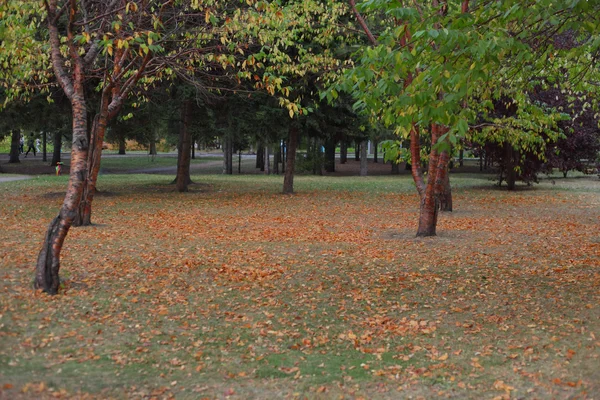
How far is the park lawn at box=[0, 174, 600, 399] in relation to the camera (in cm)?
550

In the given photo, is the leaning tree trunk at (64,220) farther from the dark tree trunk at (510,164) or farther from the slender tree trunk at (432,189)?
the dark tree trunk at (510,164)

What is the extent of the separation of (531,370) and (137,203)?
15995 millimetres

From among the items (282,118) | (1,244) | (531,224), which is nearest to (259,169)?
(282,118)

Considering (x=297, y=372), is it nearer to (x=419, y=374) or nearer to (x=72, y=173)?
(x=419, y=374)

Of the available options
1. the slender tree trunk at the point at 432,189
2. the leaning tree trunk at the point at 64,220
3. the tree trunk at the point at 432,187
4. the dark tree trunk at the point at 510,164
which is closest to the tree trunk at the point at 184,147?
the dark tree trunk at the point at 510,164

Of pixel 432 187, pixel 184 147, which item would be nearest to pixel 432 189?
pixel 432 187

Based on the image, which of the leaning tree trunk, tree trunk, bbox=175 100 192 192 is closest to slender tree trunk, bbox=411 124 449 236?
the leaning tree trunk

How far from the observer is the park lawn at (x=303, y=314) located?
5.50 metres

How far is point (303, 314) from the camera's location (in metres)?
7.49

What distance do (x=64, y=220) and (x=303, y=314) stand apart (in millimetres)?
3035

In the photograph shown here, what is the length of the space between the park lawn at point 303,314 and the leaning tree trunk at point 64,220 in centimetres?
24

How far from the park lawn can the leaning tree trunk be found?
24 cm

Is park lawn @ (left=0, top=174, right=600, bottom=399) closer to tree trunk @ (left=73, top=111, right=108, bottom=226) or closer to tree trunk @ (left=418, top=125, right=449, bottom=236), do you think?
tree trunk @ (left=418, top=125, right=449, bottom=236)

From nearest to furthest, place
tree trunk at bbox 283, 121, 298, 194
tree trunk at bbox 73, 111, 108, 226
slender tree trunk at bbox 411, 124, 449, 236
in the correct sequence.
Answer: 1. tree trunk at bbox 73, 111, 108, 226
2. slender tree trunk at bbox 411, 124, 449, 236
3. tree trunk at bbox 283, 121, 298, 194
